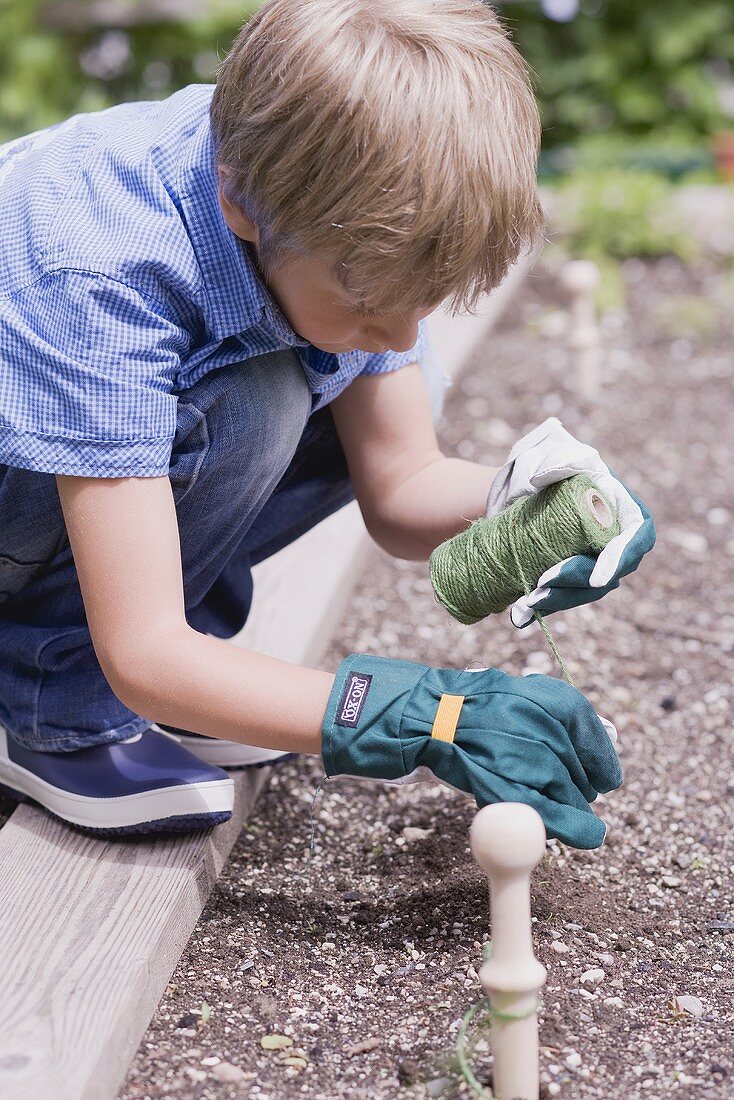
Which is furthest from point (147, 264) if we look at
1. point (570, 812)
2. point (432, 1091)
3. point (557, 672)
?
point (557, 672)

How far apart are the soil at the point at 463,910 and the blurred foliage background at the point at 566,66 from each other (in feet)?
9.66

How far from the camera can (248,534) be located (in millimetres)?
1706

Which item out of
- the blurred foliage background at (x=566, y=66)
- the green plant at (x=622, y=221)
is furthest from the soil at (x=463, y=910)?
the blurred foliage background at (x=566, y=66)

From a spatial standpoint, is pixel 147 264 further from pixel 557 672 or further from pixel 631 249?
pixel 631 249

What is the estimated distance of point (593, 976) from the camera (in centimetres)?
133

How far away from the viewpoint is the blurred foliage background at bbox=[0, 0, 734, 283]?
4.77m

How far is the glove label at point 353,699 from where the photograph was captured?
3.96 feet

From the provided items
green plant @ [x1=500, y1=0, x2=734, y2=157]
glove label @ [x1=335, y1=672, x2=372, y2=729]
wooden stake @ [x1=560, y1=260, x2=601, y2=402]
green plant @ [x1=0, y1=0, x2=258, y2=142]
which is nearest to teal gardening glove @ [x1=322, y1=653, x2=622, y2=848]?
glove label @ [x1=335, y1=672, x2=372, y2=729]

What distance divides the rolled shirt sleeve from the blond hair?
17 centimetres

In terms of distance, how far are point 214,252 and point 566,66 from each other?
4353mm

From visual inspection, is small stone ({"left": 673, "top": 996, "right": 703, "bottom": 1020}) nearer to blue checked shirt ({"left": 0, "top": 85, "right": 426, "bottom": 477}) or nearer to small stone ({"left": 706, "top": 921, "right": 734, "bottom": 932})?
small stone ({"left": 706, "top": 921, "right": 734, "bottom": 932})

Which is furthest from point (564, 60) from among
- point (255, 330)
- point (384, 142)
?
point (384, 142)

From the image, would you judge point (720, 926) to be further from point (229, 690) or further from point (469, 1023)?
point (229, 690)

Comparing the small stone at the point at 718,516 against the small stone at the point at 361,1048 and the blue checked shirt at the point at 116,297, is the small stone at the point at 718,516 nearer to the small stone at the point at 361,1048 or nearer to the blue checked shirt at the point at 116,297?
the blue checked shirt at the point at 116,297
